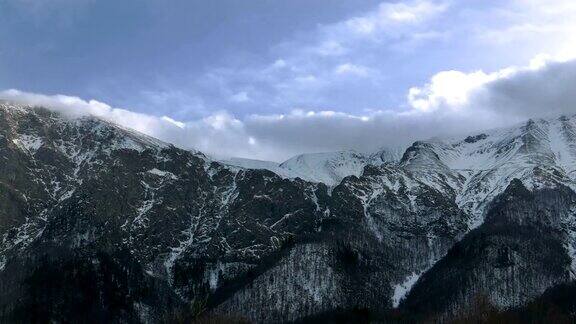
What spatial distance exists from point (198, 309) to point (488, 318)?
93065mm

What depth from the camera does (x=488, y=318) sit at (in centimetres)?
19550

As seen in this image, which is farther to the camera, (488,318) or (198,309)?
(488,318)

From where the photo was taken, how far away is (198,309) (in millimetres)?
128875
